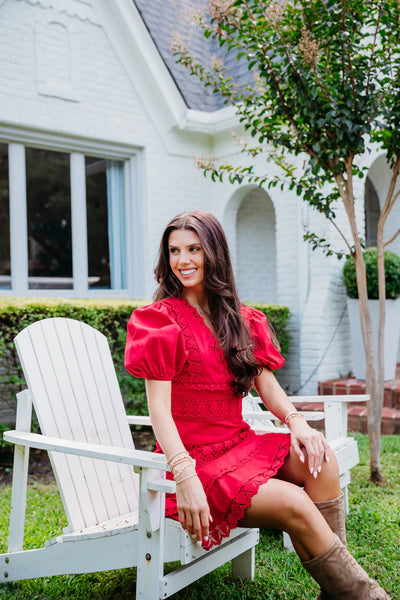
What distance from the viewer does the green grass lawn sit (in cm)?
236

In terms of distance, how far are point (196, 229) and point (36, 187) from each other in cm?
451

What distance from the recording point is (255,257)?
799 cm

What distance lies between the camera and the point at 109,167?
678 centimetres

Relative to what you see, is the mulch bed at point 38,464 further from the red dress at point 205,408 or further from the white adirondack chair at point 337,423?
the red dress at point 205,408

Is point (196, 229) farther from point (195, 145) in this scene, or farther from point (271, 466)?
point (195, 145)

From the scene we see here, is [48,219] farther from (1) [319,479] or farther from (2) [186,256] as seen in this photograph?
(1) [319,479]

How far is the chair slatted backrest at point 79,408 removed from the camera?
238 cm

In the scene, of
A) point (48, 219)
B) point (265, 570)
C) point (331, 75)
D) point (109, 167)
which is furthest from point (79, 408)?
point (109, 167)

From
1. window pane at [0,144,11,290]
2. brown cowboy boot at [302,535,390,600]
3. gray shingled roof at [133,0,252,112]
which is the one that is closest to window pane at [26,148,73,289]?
window pane at [0,144,11,290]

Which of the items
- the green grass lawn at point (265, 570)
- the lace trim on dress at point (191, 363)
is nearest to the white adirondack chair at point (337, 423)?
the green grass lawn at point (265, 570)

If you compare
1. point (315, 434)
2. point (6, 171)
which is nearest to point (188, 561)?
point (315, 434)

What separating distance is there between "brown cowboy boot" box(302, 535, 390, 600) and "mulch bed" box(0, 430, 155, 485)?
2775mm

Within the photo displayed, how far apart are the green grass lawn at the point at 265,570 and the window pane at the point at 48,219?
10.5 feet

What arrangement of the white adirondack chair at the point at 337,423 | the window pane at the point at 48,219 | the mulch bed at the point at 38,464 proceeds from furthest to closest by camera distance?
the window pane at the point at 48,219 → the mulch bed at the point at 38,464 → the white adirondack chair at the point at 337,423
